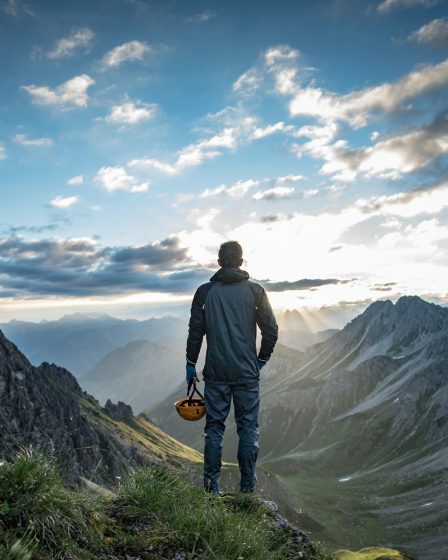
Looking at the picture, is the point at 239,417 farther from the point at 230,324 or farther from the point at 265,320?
the point at 265,320

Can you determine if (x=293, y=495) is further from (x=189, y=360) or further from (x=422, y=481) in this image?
(x=189, y=360)

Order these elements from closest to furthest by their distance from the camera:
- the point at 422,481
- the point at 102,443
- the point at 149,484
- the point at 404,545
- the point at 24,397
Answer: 1. the point at 149,484
2. the point at 24,397
3. the point at 404,545
4. the point at 102,443
5. the point at 422,481

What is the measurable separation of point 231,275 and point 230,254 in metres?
0.58

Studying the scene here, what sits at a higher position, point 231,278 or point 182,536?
point 231,278

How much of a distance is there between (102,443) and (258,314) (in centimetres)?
14878

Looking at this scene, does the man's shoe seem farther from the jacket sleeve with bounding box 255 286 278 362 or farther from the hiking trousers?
the jacket sleeve with bounding box 255 286 278 362

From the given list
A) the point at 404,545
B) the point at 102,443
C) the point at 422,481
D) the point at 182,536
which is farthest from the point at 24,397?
the point at 422,481

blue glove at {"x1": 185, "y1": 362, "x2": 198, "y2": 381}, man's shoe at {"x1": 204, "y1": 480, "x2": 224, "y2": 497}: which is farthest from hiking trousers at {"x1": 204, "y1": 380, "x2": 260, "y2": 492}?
blue glove at {"x1": 185, "y1": 362, "x2": 198, "y2": 381}

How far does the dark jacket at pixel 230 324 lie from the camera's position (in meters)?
10.1

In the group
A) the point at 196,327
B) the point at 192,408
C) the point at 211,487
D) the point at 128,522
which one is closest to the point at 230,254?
the point at 196,327

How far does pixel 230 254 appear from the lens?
1082cm

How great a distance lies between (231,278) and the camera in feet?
34.6

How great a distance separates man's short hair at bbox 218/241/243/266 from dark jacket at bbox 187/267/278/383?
0.66ft

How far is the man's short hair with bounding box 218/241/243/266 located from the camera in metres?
10.8
